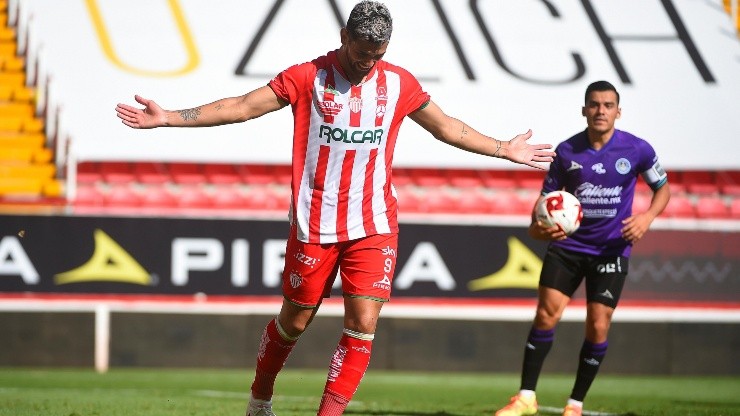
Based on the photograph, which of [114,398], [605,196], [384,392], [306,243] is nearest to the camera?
[306,243]

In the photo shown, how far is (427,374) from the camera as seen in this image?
10.9 metres

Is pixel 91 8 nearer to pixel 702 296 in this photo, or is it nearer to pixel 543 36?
pixel 543 36

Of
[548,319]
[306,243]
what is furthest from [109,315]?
[306,243]

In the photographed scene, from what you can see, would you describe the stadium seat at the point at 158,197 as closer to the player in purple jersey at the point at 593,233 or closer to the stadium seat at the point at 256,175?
the stadium seat at the point at 256,175

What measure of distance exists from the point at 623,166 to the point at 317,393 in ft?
10.6

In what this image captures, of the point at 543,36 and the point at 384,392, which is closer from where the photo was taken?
the point at 384,392

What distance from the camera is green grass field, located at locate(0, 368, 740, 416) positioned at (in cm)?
712

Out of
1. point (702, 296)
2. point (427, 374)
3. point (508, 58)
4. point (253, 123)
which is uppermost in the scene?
point (508, 58)

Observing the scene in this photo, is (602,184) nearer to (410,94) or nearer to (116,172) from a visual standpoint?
(410,94)

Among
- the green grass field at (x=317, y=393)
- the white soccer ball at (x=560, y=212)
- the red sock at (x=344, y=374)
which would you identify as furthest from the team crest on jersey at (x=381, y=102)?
the green grass field at (x=317, y=393)

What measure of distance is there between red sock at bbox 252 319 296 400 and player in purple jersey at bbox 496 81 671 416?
173cm

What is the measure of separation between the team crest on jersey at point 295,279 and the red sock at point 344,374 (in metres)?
0.32

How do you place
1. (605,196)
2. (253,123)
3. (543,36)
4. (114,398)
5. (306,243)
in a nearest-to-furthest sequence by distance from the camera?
1. (306,243)
2. (605,196)
3. (114,398)
4. (253,123)
5. (543,36)

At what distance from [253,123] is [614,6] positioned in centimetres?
460
